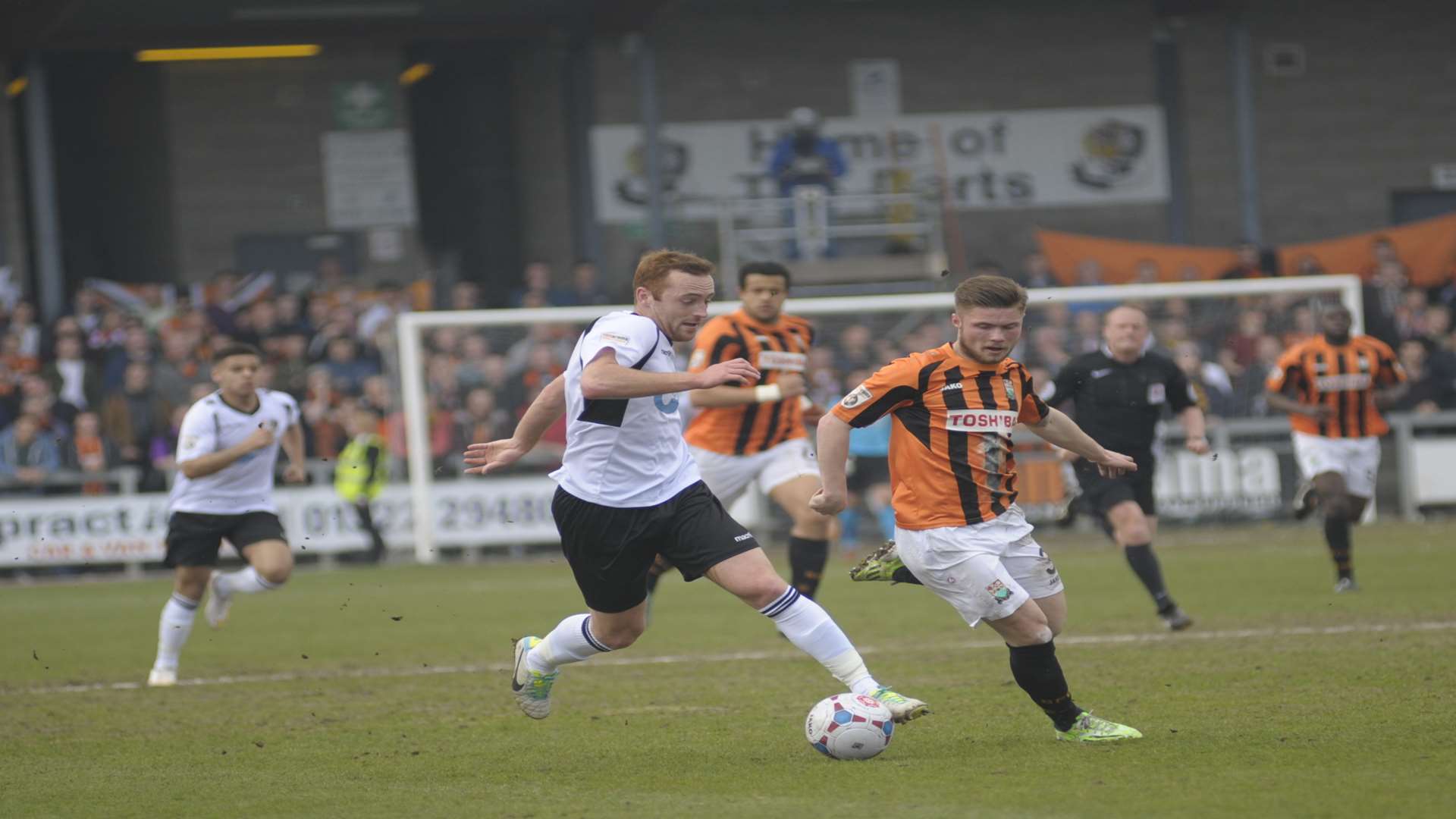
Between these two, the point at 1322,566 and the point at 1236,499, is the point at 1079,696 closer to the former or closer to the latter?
the point at 1322,566

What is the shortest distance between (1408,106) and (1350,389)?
629 inches

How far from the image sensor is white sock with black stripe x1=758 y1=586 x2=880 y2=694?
261 inches

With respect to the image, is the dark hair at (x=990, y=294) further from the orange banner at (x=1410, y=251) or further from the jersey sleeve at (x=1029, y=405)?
the orange banner at (x=1410, y=251)

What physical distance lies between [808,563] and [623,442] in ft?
12.0

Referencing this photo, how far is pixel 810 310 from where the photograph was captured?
61.4 feet

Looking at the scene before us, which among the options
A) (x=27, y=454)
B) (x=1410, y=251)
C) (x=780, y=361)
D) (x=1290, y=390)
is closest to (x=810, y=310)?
(x=1290, y=390)

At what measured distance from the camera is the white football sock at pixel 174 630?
9836 millimetres

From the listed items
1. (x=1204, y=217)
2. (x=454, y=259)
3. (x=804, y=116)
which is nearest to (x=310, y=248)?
(x=454, y=259)

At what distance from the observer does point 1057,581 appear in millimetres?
6758

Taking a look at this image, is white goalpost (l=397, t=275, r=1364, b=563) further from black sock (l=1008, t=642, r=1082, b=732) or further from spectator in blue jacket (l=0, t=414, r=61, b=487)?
black sock (l=1008, t=642, r=1082, b=732)

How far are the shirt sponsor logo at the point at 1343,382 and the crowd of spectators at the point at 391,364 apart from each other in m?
5.20

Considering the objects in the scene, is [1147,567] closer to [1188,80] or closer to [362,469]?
[362,469]

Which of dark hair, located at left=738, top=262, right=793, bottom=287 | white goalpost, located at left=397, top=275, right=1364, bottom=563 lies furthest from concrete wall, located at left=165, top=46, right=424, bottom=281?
dark hair, located at left=738, top=262, right=793, bottom=287

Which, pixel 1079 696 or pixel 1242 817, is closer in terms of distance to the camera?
pixel 1242 817
